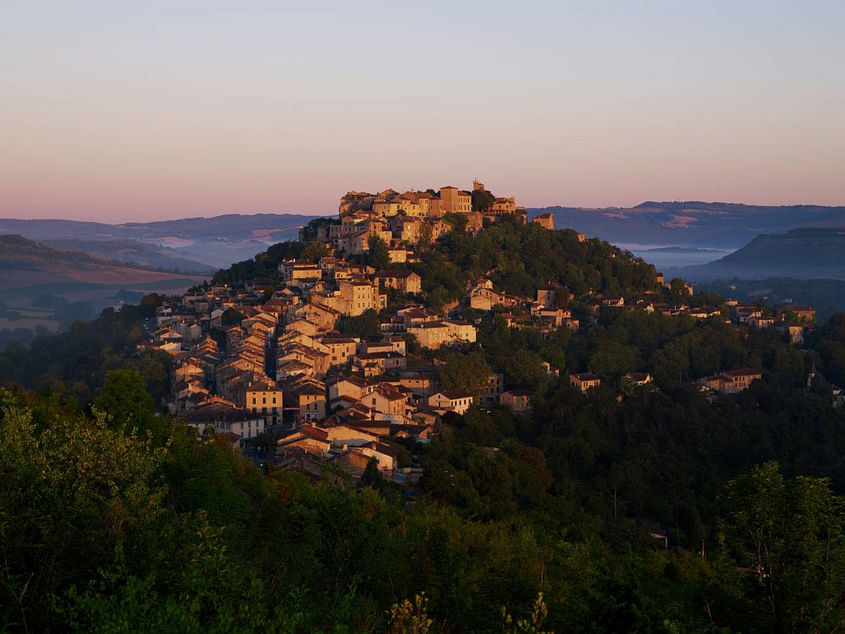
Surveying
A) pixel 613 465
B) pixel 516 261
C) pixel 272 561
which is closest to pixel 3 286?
pixel 516 261

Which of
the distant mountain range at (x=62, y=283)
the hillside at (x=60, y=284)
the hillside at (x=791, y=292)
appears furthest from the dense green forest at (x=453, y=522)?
the hillside at (x=791, y=292)

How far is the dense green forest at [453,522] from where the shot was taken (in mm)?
9555

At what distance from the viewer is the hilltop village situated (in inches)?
1393

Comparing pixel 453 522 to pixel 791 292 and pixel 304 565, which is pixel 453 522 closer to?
pixel 304 565

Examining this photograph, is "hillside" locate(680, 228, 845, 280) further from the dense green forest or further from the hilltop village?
the dense green forest

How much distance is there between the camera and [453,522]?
65.0 ft

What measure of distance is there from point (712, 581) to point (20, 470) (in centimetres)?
1090

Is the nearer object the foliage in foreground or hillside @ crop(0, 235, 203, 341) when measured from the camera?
the foliage in foreground

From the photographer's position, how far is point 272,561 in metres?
13.7

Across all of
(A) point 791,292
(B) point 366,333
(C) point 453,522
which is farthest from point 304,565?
(A) point 791,292

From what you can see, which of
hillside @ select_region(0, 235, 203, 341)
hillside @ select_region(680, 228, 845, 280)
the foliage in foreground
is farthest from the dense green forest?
hillside @ select_region(680, 228, 845, 280)

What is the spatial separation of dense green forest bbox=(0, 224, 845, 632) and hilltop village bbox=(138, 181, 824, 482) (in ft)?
5.56

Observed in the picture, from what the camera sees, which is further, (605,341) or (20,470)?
(605,341)

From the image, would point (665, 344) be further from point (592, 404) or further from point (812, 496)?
point (812, 496)
